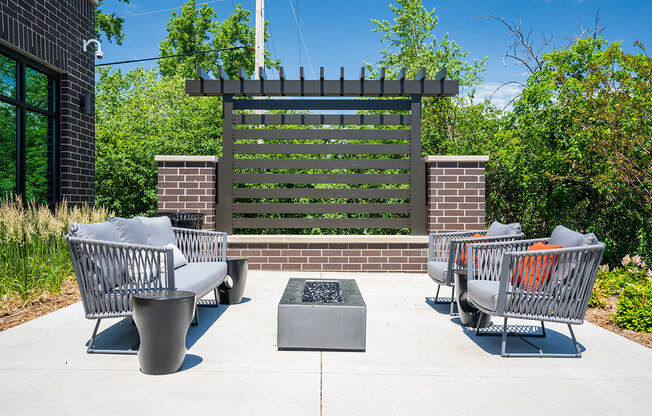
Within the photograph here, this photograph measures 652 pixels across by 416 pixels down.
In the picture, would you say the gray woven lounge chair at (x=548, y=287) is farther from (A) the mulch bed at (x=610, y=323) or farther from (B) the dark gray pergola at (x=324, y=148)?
(B) the dark gray pergola at (x=324, y=148)

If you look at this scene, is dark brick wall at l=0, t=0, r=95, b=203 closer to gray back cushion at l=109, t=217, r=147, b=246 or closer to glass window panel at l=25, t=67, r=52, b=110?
glass window panel at l=25, t=67, r=52, b=110

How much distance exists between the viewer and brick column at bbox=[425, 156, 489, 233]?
316 inches

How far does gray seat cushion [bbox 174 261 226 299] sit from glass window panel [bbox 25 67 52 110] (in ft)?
14.3

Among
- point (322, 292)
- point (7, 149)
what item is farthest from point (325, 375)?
point (7, 149)

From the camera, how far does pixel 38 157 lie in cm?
755

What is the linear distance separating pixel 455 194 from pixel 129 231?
538 centimetres

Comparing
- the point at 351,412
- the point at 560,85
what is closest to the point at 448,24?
the point at 560,85

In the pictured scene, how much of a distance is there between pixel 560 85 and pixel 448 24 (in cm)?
1265

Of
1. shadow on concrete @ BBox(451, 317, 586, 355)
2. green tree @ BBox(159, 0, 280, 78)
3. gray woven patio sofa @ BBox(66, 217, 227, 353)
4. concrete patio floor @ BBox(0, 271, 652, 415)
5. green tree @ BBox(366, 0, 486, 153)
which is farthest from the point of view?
green tree @ BBox(159, 0, 280, 78)

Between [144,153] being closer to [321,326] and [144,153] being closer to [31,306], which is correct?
[31,306]

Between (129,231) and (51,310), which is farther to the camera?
(51,310)

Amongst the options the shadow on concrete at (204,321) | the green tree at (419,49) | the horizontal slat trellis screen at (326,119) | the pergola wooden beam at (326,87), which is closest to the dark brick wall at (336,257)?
the horizontal slat trellis screen at (326,119)

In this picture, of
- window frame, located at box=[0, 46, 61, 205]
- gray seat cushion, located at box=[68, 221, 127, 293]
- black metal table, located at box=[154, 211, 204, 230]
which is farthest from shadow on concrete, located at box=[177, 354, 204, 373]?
window frame, located at box=[0, 46, 61, 205]

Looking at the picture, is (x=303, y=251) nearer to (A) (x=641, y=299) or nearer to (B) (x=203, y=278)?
(B) (x=203, y=278)
